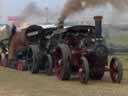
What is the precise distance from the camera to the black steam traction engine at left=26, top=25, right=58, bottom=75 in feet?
55.0

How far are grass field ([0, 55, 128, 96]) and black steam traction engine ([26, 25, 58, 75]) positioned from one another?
1.78m

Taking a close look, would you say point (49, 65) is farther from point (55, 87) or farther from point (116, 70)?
point (55, 87)

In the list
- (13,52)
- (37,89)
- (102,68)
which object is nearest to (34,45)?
(13,52)

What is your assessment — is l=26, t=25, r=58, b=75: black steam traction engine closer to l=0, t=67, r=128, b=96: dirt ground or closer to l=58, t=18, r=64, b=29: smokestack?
l=58, t=18, r=64, b=29: smokestack

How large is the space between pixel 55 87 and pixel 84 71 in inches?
53.4

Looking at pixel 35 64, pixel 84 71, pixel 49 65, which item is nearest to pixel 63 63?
pixel 84 71

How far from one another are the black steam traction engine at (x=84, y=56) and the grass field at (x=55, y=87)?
32 cm

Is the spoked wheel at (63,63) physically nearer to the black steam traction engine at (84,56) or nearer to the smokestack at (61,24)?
the black steam traction engine at (84,56)

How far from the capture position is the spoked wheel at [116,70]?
44.8 ft

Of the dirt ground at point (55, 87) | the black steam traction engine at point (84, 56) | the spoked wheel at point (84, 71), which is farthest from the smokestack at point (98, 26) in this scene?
the dirt ground at point (55, 87)

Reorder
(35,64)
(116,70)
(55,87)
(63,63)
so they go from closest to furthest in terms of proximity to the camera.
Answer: (55,87)
(116,70)
(63,63)
(35,64)

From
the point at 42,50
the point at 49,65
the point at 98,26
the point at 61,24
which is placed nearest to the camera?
the point at 98,26

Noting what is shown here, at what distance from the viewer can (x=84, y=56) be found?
14.0 meters

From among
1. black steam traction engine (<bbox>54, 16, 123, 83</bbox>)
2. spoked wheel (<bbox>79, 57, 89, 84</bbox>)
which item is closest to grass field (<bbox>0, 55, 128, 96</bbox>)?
spoked wheel (<bbox>79, 57, 89, 84</bbox>)
